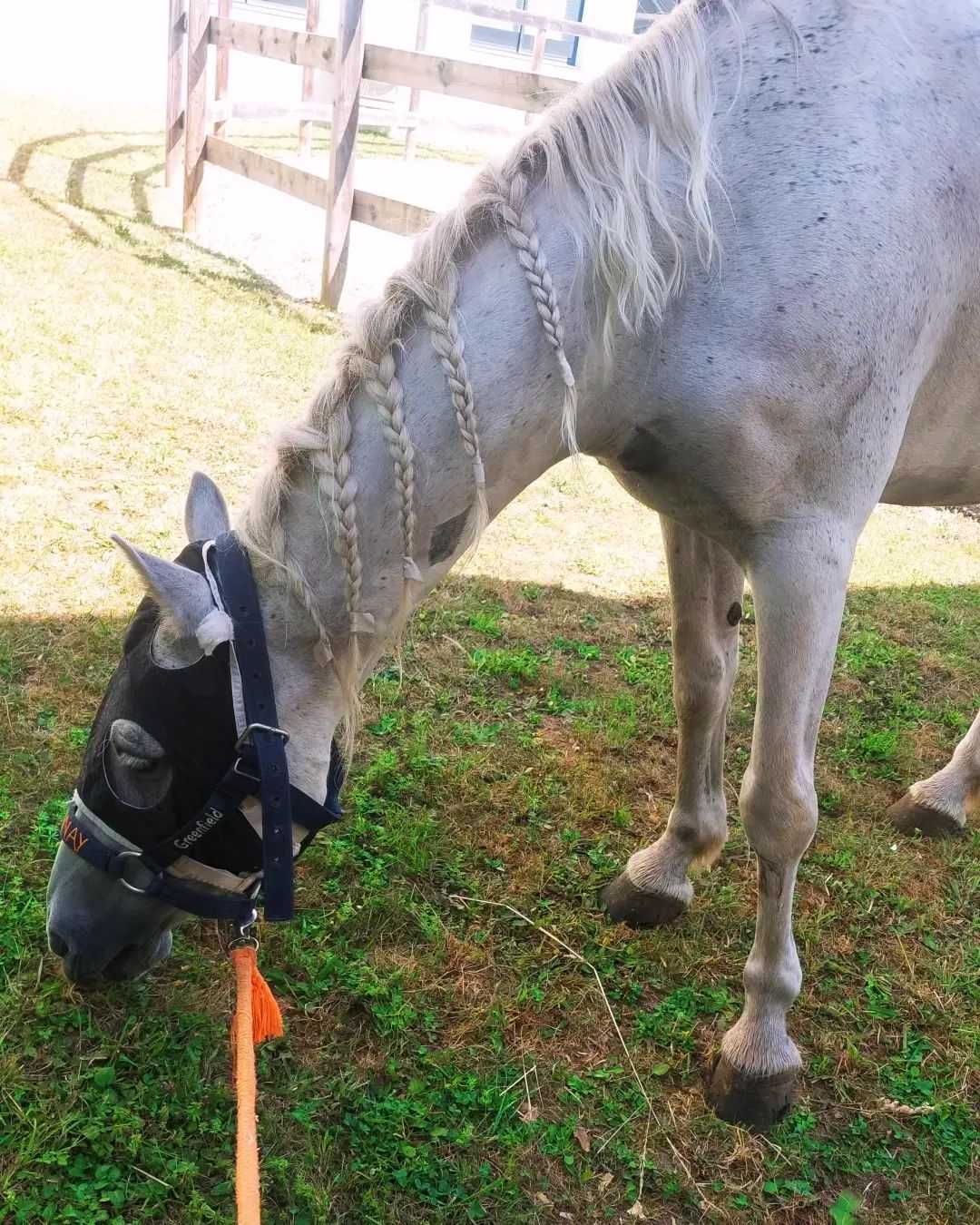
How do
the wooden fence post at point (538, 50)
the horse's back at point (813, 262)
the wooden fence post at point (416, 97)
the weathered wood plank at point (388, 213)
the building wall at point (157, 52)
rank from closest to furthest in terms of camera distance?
the horse's back at point (813, 262), the weathered wood plank at point (388, 213), the wooden fence post at point (538, 50), the wooden fence post at point (416, 97), the building wall at point (157, 52)

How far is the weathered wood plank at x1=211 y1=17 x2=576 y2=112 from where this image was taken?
6.60 metres

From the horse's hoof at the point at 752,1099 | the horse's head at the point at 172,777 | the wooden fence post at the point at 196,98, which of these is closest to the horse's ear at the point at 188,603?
the horse's head at the point at 172,777

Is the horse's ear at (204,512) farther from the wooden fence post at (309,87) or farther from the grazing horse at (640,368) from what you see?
the wooden fence post at (309,87)

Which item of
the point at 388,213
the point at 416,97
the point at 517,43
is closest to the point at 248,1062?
the point at 388,213

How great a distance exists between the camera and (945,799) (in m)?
3.29

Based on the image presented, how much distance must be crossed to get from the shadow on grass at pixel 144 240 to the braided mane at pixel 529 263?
558 centimetres

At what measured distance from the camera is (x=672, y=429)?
1.82 meters

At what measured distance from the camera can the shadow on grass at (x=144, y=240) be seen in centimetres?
759

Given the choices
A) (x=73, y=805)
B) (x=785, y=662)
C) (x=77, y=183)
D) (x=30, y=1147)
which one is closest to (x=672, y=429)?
(x=785, y=662)

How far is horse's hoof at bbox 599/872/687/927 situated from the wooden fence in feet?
15.7

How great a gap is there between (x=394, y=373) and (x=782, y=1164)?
6.14 ft

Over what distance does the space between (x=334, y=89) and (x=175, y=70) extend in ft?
8.93

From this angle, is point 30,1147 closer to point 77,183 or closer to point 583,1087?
point 583,1087

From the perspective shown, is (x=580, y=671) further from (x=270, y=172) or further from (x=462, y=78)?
(x=270, y=172)
